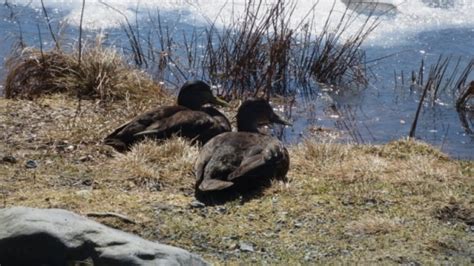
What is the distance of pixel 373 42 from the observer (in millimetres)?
17156

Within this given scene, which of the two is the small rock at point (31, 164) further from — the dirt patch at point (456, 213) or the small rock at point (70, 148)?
the dirt patch at point (456, 213)

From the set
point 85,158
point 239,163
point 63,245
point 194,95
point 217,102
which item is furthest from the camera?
point 217,102

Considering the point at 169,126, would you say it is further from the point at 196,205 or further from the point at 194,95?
Result: the point at 196,205

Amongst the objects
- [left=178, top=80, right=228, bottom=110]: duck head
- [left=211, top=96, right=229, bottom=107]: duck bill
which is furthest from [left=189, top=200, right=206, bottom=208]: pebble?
[left=211, top=96, right=229, bottom=107]: duck bill

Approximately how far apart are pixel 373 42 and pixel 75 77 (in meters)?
6.91

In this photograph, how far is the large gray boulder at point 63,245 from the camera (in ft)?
17.5

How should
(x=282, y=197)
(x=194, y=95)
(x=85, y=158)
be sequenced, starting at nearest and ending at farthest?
(x=282, y=197) < (x=85, y=158) < (x=194, y=95)

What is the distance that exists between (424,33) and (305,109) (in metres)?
5.32

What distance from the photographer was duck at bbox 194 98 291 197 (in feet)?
26.0

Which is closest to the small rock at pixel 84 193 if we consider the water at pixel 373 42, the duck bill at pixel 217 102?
the duck bill at pixel 217 102

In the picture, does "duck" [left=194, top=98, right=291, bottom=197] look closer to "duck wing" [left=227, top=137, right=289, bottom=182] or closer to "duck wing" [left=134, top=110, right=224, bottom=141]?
"duck wing" [left=227, top=137, right=289, bottom=182]

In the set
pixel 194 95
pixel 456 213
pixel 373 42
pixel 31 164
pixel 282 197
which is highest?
pixel 373 42

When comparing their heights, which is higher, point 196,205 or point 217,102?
point 217,102

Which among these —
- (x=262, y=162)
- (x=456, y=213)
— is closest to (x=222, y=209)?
(x=262, y=162)
